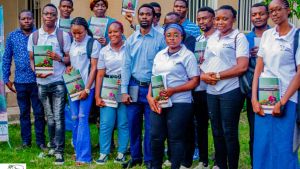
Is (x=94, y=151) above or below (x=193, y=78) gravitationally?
below

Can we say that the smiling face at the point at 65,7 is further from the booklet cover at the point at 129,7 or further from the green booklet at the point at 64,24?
the booklet cover at the point at 129,7

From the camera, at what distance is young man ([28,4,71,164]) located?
6762 millimetres

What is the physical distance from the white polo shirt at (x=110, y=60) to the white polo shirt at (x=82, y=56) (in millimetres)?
99

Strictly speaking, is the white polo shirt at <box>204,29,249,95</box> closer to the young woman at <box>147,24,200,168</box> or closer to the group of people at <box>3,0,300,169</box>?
the group of people at <box>3,0,300,169</box>

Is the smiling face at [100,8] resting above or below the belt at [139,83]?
above

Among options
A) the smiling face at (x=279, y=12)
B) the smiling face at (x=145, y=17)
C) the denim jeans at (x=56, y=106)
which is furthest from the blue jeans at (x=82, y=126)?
the smiling face at (x=279, y=12)

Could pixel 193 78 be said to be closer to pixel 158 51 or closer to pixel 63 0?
pixel 158 51

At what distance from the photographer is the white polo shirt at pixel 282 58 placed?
4.84m

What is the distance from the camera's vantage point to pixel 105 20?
721cm

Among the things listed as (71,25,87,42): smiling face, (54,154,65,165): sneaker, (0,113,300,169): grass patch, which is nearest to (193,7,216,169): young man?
(0,113,300,169): grass patch

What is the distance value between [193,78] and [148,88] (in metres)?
0.76

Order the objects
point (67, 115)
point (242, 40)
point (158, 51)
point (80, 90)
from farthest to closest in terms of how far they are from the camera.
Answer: point (67, 115) < point (80, 90) < point (158, 51) < point (242, 40)

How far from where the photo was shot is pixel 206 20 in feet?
19.9

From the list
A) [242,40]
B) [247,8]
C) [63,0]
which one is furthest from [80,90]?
[247,8]
